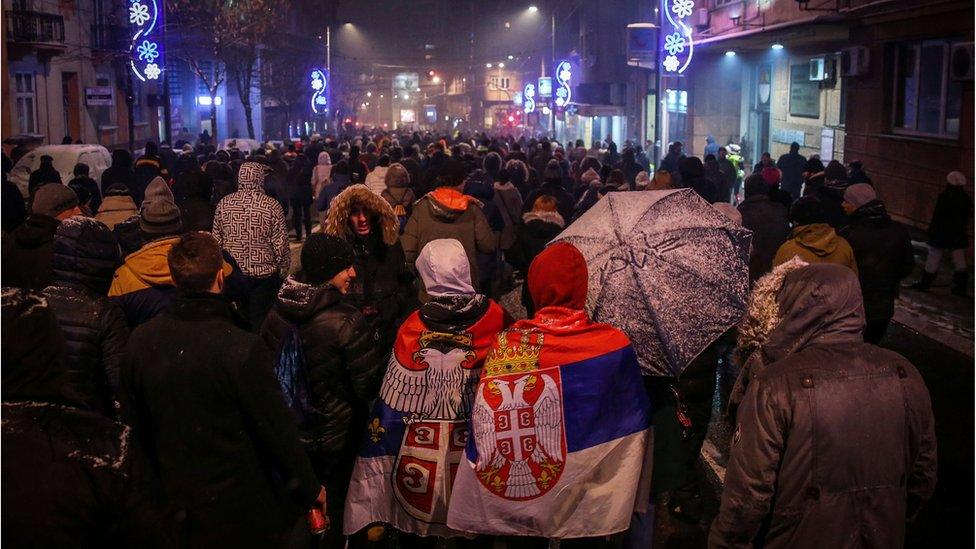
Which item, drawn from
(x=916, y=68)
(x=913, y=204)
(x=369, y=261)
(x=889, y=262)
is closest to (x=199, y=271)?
(x=369, y=261)

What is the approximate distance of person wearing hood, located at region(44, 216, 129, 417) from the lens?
4.88m

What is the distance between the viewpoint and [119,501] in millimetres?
2740

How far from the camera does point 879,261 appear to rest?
789cm

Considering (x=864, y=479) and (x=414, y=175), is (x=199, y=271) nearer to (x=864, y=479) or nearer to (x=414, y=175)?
(x=864, y=479)

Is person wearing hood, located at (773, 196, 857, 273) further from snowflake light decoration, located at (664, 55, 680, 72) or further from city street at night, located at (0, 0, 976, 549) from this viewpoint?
snowflake light decoration, located at (664, 55, 680, 72)

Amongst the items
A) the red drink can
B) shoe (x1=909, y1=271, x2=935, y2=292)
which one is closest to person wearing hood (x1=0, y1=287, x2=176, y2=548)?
the red drink can

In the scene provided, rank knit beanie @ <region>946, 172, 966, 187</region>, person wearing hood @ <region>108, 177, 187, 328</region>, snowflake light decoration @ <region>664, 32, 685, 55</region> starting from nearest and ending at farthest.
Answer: person wearing hood @ <region>108, 177, 187, 328</region>, knit beanie @ <region>946, 172, 966, 187</region>, snowflake light decoration @ <region>664, 32, 685, 55</region>

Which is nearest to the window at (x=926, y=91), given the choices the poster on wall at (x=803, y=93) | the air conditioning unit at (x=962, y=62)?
the air conditioning unit at (x=962, y=62)

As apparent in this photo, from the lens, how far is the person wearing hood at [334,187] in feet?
45.8

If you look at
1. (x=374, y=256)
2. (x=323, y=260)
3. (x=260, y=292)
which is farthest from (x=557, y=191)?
(x=323, y=260)

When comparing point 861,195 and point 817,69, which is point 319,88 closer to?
point 817,69

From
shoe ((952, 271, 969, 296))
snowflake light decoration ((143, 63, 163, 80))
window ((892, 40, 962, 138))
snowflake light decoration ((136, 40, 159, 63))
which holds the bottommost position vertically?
shoe ((952, 271, 969, 296))

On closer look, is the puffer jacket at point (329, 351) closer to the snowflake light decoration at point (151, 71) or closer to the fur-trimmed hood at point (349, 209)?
the fur-trimmed hood at point (349, 209)

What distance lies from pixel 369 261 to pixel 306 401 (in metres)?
2.50
